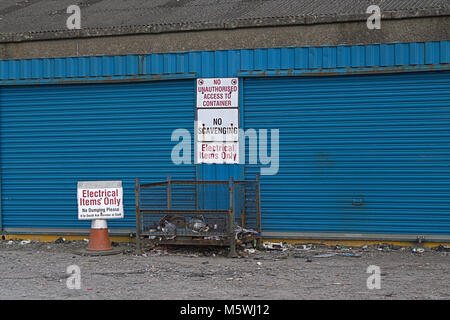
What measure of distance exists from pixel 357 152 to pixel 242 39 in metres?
3.12

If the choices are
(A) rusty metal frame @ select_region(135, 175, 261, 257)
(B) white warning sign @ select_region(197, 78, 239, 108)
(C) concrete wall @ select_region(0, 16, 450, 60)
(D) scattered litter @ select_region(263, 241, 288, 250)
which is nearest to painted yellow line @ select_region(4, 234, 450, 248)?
(D) scattered litter @ select_region(263, 241, 288, 250)

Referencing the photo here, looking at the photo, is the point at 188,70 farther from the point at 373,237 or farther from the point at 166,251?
the point at 373,237

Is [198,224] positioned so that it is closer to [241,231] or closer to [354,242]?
[241,231]

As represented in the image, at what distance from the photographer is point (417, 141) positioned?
1309 centimetres

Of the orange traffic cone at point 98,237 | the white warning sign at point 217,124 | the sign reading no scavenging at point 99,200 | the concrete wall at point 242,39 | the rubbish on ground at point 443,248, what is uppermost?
the concrete wall at point 242,39

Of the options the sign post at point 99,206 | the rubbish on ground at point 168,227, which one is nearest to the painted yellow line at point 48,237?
the sign post at point 99,206

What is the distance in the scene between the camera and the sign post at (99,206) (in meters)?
12.9

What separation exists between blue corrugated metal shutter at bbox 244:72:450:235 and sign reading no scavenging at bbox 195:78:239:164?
306 millimetres

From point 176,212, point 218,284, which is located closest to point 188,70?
point 176,212

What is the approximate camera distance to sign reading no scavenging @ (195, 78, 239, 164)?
13922 millimetres

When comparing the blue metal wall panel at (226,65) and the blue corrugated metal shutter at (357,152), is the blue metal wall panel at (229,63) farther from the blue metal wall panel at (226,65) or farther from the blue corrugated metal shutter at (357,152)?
the blue corrugated metal shutter at (357,152)

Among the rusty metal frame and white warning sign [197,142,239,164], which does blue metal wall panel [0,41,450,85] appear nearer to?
white warning sign [197,142,239,164]

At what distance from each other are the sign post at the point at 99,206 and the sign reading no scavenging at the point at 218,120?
2.02 metres

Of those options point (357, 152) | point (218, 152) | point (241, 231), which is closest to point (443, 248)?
point (357, 152)
